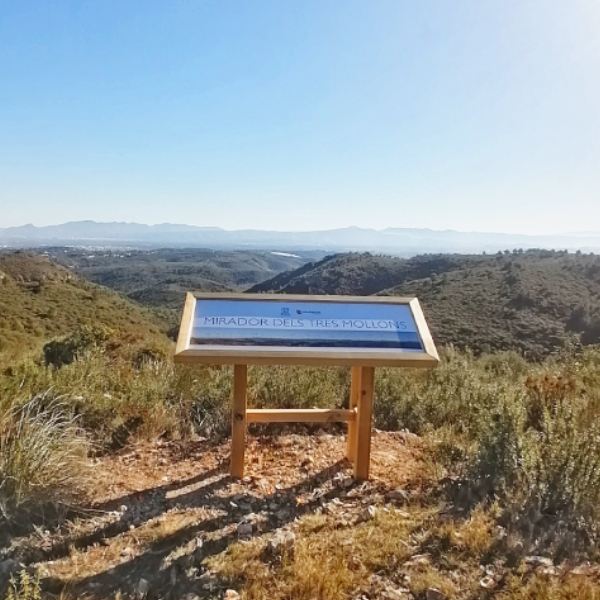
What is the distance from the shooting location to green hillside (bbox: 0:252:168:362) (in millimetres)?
32844

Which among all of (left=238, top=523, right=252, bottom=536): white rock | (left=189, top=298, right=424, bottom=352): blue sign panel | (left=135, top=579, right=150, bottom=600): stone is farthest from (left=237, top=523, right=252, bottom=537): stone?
(left=189, top=298, right=424, bottom=352): blue sign panel

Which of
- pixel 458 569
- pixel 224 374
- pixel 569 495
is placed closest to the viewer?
pixel 458 569

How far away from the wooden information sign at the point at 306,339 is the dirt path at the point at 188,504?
215mm

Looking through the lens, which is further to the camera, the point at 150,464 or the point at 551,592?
the point at 150,464

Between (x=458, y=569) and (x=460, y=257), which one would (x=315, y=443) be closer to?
(x=458, y=569)

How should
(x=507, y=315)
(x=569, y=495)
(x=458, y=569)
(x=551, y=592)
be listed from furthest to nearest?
(x=507, y=315) → (x=569, y=495) → (x=458, y=569) → (x=551, y=592)

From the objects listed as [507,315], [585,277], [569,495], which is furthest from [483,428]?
[585,277]

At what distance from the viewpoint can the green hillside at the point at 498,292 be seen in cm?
2592

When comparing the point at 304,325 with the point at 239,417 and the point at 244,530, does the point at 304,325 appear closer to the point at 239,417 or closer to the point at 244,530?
the point at 239,417

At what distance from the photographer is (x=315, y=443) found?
3.67 meters

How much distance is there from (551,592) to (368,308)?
1.71 m

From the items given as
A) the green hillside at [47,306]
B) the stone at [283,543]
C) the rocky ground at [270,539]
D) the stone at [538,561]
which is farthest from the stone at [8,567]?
the green hillside at [47,306]

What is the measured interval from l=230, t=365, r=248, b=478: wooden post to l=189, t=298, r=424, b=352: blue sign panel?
256mm

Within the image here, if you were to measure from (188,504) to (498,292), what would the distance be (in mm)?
36344
